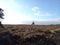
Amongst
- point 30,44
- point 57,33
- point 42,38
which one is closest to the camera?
point 30,44

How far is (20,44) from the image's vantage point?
23000 millimetres

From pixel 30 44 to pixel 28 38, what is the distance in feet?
6.12

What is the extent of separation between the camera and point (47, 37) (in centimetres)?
2489

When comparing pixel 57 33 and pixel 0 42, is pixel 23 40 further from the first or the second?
pixel 57 33

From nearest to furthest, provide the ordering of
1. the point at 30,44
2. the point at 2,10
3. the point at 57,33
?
the point at 30,44 → the point at 57,33 → the point at 2,10

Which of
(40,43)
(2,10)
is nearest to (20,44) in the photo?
(40,43)

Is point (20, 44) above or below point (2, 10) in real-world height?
below

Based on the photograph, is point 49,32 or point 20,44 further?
point 49,32

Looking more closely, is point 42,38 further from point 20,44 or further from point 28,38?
point 20,44

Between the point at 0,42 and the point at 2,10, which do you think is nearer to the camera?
the point at 0,42

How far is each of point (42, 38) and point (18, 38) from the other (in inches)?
155

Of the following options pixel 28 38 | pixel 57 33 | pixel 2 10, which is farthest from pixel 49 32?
pixel 2 10

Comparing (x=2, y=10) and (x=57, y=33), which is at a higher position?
(x=2, y=10)

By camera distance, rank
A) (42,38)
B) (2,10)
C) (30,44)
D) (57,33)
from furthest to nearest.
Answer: (2,10) < (57,33) < (42,38) < (30,44)
